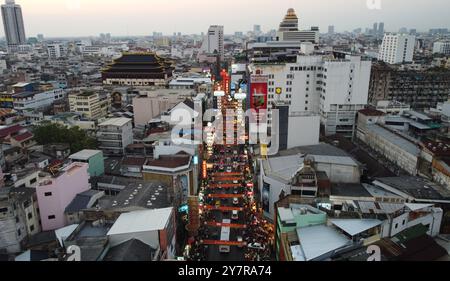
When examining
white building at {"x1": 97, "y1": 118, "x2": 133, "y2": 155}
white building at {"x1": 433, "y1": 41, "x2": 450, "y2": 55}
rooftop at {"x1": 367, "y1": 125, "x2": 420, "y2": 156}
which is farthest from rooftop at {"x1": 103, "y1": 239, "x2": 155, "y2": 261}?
white building at {"x1": 433, "y1": 41, "x2": 450, "y2": 55}

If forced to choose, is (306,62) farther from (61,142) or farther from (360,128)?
(61,142)

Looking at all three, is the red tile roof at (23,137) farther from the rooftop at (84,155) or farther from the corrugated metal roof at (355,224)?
the corrugated metal roof at (355,224)

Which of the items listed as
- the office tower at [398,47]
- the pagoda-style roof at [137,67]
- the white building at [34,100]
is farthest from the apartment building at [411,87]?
the white building at [34,100]

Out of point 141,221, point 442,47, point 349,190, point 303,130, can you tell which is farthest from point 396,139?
point 442,47

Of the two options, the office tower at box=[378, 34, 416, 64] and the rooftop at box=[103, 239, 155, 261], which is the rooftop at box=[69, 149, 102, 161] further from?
the office tower at box=[378, 34, 416, 64]

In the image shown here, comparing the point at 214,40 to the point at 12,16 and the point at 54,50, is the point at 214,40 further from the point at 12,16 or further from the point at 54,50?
the point at 12,16
